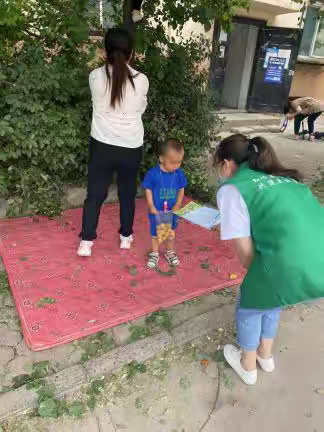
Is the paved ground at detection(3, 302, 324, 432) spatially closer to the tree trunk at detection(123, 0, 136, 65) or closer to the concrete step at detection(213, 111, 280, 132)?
the tree trunk at detection(123, 0, 136, 65)

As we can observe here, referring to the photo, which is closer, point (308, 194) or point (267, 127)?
point (308, 194)

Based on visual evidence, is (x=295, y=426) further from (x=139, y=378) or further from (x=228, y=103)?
(x=228, y=103)

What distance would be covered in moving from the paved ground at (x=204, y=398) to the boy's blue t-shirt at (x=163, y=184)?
1.11 m

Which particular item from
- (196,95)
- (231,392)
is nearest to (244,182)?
(231,392)

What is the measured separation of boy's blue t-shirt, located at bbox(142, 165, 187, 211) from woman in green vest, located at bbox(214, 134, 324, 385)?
1.06 metres

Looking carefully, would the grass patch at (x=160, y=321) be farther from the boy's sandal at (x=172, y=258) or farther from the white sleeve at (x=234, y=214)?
the white sleeve at (x=234, y=214)

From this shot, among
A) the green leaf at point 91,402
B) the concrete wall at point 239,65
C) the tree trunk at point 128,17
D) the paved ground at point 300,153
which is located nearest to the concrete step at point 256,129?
the paved ground at point 300,153

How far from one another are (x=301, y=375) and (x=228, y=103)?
10.6 m

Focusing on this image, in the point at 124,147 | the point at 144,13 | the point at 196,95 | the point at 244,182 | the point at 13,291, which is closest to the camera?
the point at 244,182

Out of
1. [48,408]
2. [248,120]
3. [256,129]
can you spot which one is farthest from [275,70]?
[48,408]

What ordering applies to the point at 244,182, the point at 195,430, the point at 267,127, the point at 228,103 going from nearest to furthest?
the point at 244,182, the point at 195,430, the point at 267,127, the point at 228,103

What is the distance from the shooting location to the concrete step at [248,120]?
9.76m

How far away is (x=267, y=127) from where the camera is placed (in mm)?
10250

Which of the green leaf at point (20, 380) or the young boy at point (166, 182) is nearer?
the green leaf at point (20, 380)
